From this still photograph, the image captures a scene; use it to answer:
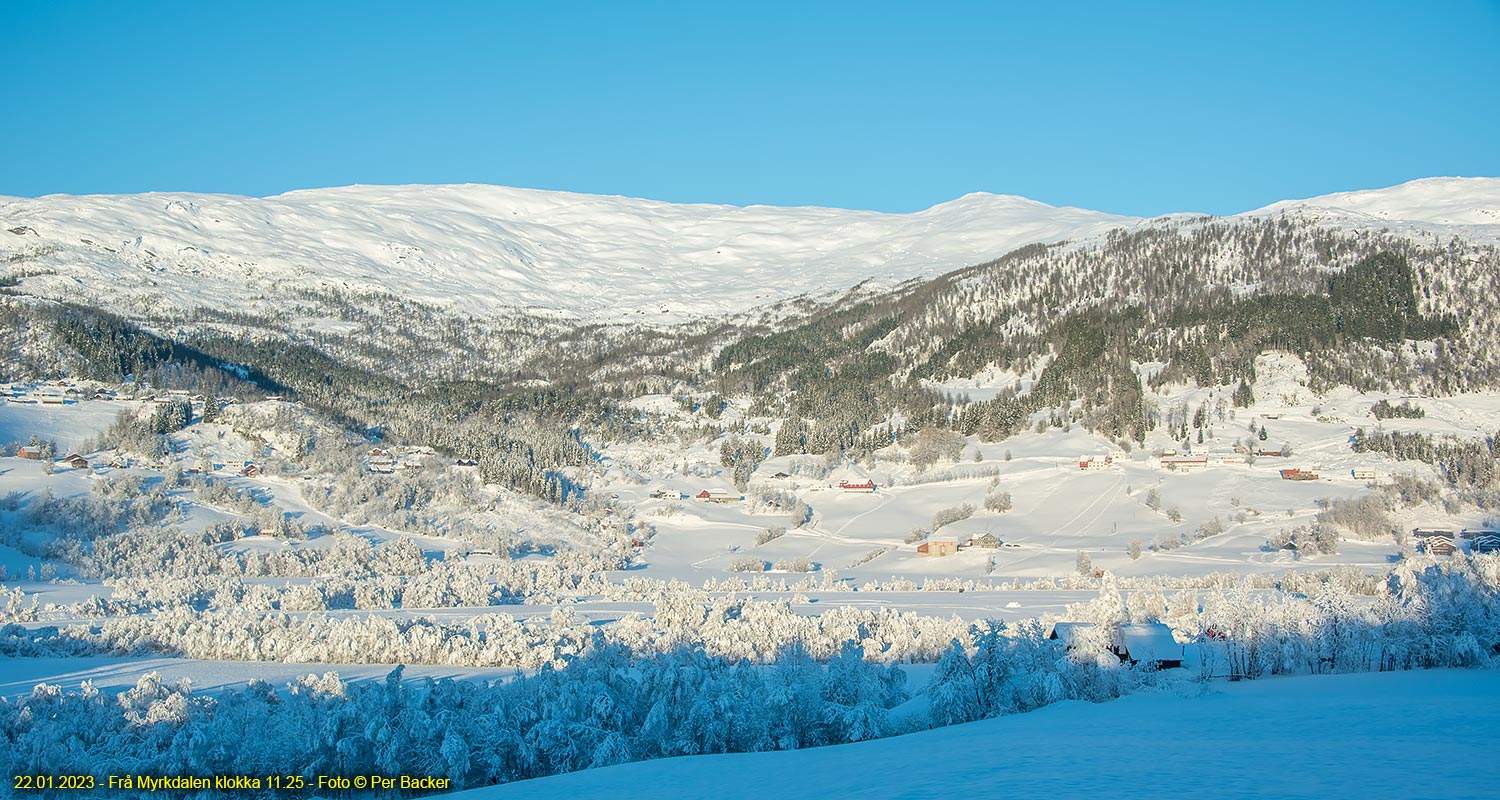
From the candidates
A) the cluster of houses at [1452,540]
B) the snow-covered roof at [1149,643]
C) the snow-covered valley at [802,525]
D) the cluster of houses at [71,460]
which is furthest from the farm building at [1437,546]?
the cluster of houses at [71,460]

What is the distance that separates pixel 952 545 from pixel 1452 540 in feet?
104

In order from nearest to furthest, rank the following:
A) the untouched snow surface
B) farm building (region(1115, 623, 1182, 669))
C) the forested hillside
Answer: the untouched snow surface < farm building (region(1115, 623, 1182, 669)) < the forested hillside

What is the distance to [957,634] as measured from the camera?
130 feet

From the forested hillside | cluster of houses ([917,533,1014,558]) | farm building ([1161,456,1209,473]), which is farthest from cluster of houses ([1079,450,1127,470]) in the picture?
cluster of houses ([917,533,1014,558])

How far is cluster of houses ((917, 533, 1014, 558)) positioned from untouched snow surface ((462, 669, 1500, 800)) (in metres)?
51.0

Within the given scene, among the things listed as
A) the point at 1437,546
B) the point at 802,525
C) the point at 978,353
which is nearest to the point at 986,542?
the point at 802,525

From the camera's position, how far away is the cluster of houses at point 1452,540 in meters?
62.0

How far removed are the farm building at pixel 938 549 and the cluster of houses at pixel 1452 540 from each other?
29682mm

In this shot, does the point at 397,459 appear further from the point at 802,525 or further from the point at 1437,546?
the point at 1437,546

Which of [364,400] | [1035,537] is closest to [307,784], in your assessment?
[1035,537]

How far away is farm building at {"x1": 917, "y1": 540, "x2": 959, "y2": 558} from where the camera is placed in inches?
3086

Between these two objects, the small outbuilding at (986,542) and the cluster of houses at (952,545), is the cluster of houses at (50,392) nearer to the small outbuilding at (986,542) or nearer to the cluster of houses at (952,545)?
the cluster of houses at (952,545)

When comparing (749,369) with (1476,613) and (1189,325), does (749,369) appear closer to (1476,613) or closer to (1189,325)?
(1189,325)

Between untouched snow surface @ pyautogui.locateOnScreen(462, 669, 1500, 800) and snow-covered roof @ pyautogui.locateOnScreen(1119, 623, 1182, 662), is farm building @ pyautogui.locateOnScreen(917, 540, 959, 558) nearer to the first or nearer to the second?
snow-covered roof @ pyautogui.locateOnScreen(1119, 623, 1182, 662)
